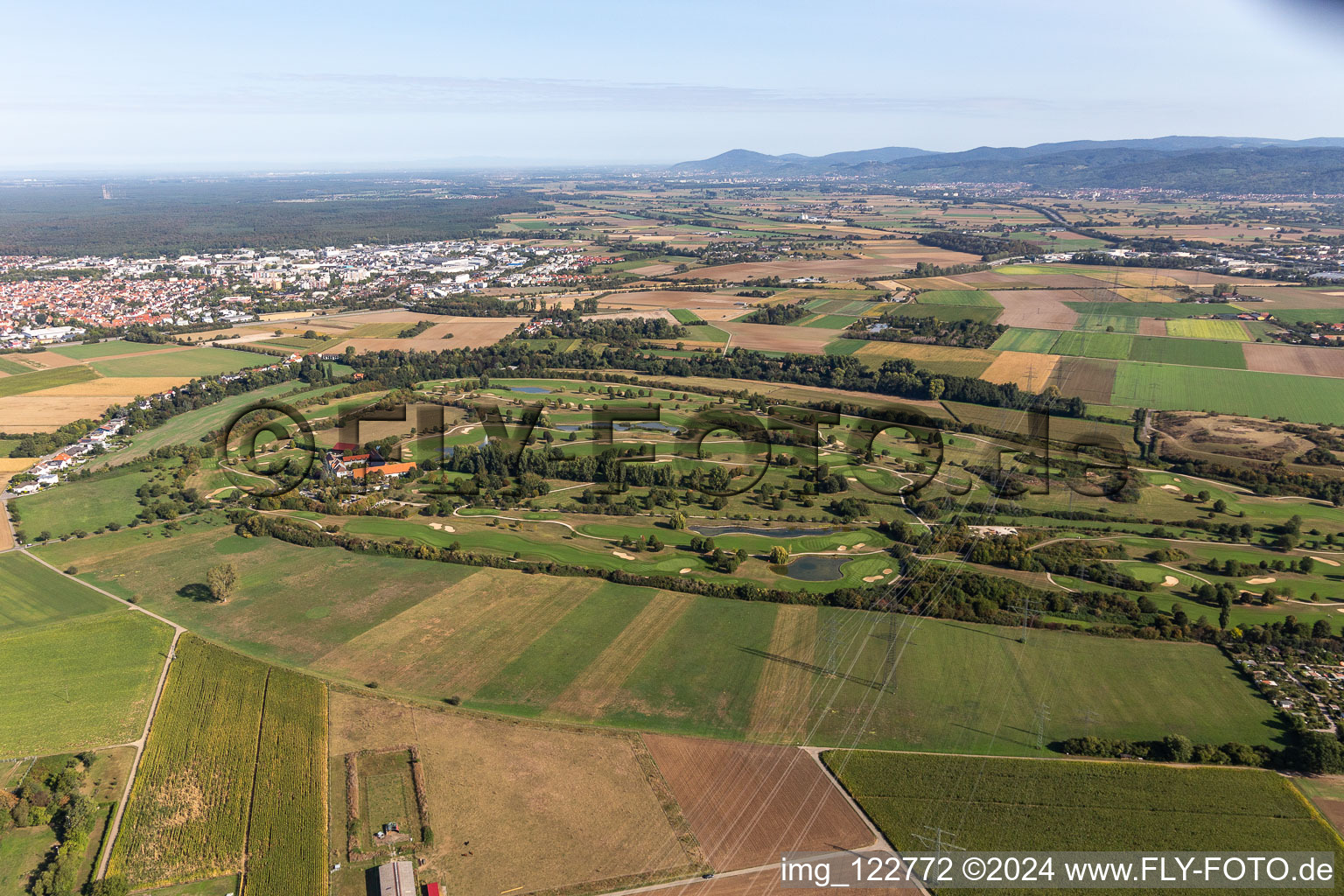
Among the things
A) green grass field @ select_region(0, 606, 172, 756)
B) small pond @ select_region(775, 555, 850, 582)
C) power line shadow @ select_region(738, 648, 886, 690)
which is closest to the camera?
green grass field @ select_region(0, 606, 172, 756)

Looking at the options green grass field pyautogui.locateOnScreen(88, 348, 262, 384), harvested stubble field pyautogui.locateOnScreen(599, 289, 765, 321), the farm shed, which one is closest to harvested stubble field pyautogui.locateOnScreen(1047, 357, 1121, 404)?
harvested stubble field pyautogui.locateOnScreen(599, 289, 765, 321)

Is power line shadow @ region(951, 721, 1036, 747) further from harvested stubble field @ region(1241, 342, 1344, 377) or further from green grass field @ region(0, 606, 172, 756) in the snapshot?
harvested stubble field @ region(1241, 342, 1344, 377)

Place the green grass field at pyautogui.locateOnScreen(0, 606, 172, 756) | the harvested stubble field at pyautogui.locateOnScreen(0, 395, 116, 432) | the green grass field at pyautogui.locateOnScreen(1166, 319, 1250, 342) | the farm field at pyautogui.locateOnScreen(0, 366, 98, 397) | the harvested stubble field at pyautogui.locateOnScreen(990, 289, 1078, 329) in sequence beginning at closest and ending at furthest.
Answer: the green grass field at pyautogui.locateOnScreen(0, 606, 172, 756) < the harvested stubble field at pyautogui.locateOnScreen(0, 395, 116, 432) < the farm field at pyautogui.locateOnScreen(0, 366, 98, 397) < the green grass field at pyautogui.locateOnScreen(1166, 319, 1250, 342) < the harvested stubble field at pyautogui.locateOnScreen(990, 289, 1078, 329)

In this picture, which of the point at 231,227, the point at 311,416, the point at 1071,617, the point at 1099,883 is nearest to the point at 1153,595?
the point at 1071,617

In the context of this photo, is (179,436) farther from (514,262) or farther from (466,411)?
(514,262)

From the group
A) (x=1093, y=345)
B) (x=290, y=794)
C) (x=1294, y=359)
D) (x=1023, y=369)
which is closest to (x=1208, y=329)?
(x=1294, y=359)

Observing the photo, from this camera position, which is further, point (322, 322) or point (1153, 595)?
point (322, 322)

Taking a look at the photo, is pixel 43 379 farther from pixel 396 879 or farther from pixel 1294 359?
pixel 1294 359

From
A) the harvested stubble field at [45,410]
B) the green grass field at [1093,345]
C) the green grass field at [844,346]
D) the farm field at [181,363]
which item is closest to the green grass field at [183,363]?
the farm field at [181,363]
